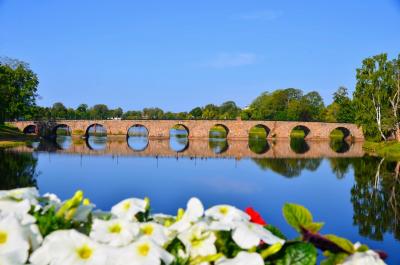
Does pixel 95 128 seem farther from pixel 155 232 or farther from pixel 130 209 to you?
pixel 155 232

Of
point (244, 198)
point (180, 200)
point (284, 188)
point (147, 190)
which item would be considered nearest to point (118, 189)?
point (147, 190)

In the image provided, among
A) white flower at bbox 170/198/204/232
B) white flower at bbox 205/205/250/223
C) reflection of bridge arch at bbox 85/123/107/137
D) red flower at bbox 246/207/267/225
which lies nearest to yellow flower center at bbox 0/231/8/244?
white flower at bbox 170/198/204/232

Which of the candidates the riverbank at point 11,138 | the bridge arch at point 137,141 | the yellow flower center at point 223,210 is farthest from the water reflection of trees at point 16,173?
the yellow flower center at point 223,210

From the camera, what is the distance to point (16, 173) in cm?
2600

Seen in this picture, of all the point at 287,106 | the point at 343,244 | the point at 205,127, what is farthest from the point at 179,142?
the point at 343,244

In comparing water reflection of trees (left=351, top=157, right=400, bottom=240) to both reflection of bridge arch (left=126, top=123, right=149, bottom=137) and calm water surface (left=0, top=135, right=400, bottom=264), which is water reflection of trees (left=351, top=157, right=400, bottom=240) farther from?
reflection of bridge arch (left=126, top=123, right=149, bottom=137)

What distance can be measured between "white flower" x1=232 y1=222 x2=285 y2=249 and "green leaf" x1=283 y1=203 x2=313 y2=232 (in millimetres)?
169

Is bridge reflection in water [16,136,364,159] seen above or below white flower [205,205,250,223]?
below

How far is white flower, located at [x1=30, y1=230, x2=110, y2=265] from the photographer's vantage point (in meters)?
1.44

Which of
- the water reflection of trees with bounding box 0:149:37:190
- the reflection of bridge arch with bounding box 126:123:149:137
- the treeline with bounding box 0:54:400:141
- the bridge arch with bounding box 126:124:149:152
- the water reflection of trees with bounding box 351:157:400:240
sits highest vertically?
the treeline with bounding box 0:54:400:141

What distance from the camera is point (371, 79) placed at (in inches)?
1804

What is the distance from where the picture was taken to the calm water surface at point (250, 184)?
55.8ft

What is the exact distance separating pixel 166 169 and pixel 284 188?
1035 centimetres

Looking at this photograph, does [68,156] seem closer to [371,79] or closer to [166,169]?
[166,169]
